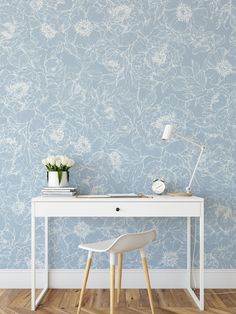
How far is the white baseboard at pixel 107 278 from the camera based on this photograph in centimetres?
357

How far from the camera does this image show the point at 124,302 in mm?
3227

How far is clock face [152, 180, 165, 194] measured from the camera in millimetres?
3441

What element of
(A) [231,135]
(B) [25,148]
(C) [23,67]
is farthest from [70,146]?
(A) [231,135]

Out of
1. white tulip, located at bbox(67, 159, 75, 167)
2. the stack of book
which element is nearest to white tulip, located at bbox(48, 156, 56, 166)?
white tulip, located at bbox(67, 159, 75, 167)

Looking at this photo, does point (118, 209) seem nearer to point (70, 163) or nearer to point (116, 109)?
point (70, 163)

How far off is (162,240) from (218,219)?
17.9 inches

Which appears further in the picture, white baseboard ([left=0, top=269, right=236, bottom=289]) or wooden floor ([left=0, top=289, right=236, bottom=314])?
white baseboard ([left=0, top=269, right=236, bottom=289])

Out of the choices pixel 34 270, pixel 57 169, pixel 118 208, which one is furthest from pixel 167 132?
pixel 34 270

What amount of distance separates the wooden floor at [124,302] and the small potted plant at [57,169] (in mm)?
806

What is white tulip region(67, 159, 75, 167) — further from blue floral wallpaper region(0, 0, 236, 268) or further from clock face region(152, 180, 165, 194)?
clock face region(152, 180, 165, 194)

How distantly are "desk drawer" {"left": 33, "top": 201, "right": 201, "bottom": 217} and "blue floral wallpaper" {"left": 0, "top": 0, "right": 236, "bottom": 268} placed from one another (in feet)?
1.62

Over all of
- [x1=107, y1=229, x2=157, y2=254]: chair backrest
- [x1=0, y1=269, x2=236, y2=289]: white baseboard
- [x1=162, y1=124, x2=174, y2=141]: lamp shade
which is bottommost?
[x1=0, y1=269, x2=236, y2=289]: white baseboard

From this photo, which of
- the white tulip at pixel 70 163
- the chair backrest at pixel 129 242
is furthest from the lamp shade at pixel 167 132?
the chair backrest at pixel 129 242

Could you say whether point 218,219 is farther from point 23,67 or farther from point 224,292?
point 23,67
